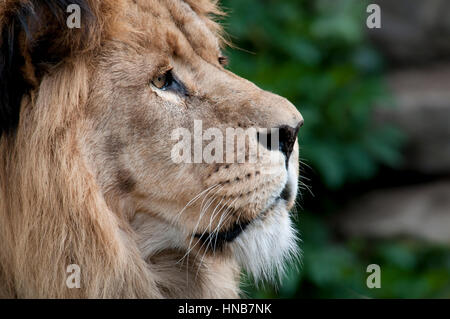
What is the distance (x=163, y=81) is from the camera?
228 centimetres

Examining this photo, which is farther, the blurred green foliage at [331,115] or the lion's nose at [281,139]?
the blurred green foliage at [331,115]

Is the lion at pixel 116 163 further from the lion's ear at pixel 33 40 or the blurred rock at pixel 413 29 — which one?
the blurred rock at pixel 413 29

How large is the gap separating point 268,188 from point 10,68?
843 millimetres

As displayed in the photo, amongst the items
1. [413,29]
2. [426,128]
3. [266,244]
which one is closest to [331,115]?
[426,128]

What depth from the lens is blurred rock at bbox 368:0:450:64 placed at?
6023 mm

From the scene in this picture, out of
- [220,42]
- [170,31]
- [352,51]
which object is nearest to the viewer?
[170,31]

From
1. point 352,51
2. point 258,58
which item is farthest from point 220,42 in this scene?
point 352,51

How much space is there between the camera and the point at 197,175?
7.27ft

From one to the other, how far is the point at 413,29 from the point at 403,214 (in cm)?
162

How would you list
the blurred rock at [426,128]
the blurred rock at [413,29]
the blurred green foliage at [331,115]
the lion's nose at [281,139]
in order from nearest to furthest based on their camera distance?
the lion's nose at [281,139]
the blurred green foliage at [331,115]
the blurred rock at [426,128]
the blurred rock at [413,29]

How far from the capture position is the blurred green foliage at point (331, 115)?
4.67 meters

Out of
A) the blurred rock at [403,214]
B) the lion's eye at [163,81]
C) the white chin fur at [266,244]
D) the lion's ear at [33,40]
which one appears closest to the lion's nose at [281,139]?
the white chin fur at [266,244]

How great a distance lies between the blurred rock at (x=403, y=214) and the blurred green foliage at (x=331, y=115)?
13cm

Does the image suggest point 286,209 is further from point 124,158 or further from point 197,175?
point 124,158
